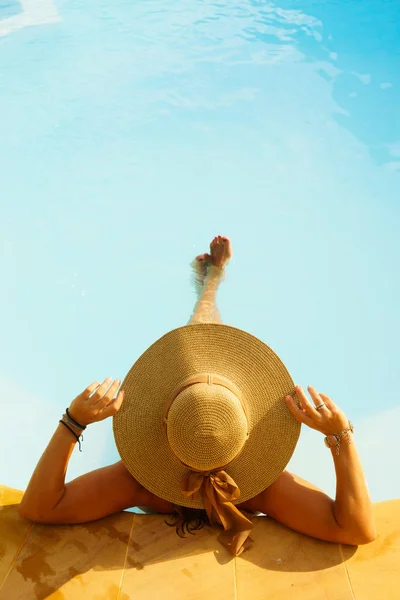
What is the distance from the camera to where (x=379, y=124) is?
5152 mm

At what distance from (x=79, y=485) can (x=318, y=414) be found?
3.13 feet

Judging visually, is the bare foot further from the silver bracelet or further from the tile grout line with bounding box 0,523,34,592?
the tile grout line with bounding box 0,523,34,592

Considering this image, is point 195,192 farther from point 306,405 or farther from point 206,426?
point 206,426

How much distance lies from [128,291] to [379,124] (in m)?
2.65

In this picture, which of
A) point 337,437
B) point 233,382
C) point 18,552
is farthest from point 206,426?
point 18,552

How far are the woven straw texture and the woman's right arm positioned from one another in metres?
0.10

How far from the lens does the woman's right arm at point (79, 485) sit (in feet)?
6.92

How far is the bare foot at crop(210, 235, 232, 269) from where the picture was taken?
3.90 meters

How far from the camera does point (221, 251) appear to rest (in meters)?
3.91

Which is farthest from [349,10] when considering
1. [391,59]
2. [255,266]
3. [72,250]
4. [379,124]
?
[72,250]

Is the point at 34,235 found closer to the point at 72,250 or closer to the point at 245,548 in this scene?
the point at 72,250

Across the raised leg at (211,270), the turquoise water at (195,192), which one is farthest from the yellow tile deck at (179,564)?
the raised leg at (211,270)

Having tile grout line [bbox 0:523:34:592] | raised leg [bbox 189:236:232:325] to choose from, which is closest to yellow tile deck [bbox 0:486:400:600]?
tile grout line [bbox 0:523:34:592]

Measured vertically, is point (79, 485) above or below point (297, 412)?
below
